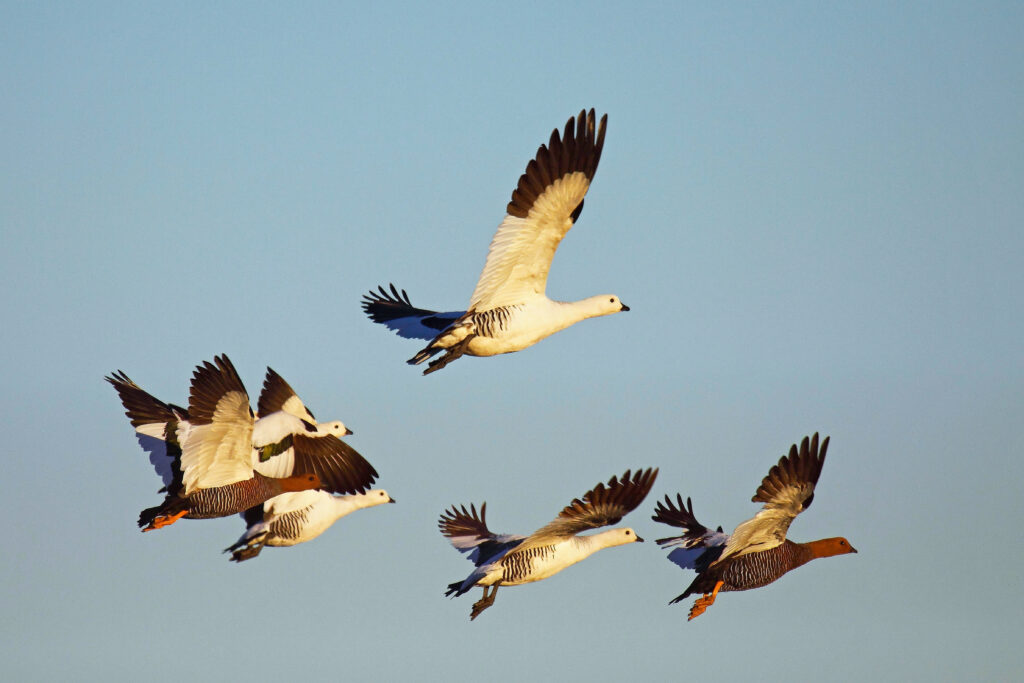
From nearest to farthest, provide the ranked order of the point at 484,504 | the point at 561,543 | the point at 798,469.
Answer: the point at 798,469 → the point at 561,543 → the point at 484,504

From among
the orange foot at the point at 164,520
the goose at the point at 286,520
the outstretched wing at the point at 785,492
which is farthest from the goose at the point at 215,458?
the outstretched wing at the point at 785,492

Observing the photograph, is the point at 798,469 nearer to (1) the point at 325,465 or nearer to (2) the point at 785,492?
(2) the point at 785,492

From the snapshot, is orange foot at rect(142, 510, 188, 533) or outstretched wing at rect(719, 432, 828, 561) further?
orange foot at rect(142, 510, 188, 533)

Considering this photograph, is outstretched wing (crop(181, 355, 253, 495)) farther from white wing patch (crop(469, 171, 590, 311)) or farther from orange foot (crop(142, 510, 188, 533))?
white wing patch (crop(469, 171, 590, 311))

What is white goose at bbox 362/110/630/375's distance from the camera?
24.2 metres

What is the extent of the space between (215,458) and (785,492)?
8260 mm

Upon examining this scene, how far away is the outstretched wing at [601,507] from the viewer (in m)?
25.3

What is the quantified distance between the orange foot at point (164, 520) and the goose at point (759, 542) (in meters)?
7.40

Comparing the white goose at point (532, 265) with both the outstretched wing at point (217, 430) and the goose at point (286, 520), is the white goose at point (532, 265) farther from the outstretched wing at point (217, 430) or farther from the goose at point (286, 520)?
the goose at point (286, 520)

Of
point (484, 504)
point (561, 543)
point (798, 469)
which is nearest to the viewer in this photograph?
point (798, 469)

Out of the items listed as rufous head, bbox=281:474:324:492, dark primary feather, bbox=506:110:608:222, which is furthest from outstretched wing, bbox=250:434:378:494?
dark primary feather, bbox=506:110:608:222

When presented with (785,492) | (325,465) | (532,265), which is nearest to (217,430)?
(325,465)

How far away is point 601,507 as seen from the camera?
84.0 feet

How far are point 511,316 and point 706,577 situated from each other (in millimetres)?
4985
